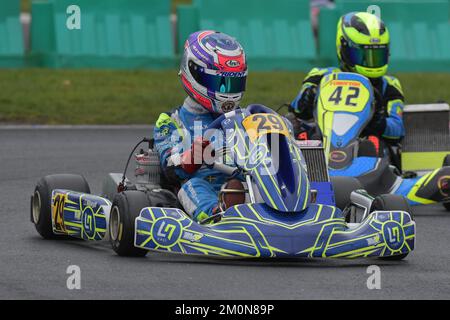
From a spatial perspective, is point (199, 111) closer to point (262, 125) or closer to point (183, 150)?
point (183, 150)

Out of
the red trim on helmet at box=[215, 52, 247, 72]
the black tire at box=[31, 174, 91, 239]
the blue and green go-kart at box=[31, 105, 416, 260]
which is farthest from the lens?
the black tire at box=[31, 174, 91, 239]

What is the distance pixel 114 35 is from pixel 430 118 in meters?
6.56

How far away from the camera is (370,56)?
11.1 metres

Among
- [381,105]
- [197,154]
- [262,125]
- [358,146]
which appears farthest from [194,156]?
[381,105]

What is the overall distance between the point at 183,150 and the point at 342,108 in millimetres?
2483

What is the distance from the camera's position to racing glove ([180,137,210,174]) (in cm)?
802

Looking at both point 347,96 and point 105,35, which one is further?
point 105,35

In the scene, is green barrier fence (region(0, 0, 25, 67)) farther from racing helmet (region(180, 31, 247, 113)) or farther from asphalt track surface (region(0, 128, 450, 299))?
racing helmet (region(180, 31, 247, 113))

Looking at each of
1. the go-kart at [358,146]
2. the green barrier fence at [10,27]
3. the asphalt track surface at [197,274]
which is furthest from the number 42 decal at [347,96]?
the green barrier fence at [10,27]

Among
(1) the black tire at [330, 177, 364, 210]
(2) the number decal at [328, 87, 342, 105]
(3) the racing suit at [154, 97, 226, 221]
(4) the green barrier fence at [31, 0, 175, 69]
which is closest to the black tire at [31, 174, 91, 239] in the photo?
(3) the racing suit at [154, 97, 226, 221]

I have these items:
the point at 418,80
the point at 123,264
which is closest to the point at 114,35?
the point at 418,80

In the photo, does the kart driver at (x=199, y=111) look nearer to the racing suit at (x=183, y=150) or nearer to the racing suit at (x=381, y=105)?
the racing suit at (x=183, y=150)

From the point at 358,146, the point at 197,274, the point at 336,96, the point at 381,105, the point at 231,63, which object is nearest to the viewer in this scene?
the point at 197,274

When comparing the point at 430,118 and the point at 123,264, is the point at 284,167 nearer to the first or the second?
the point at 123,264
